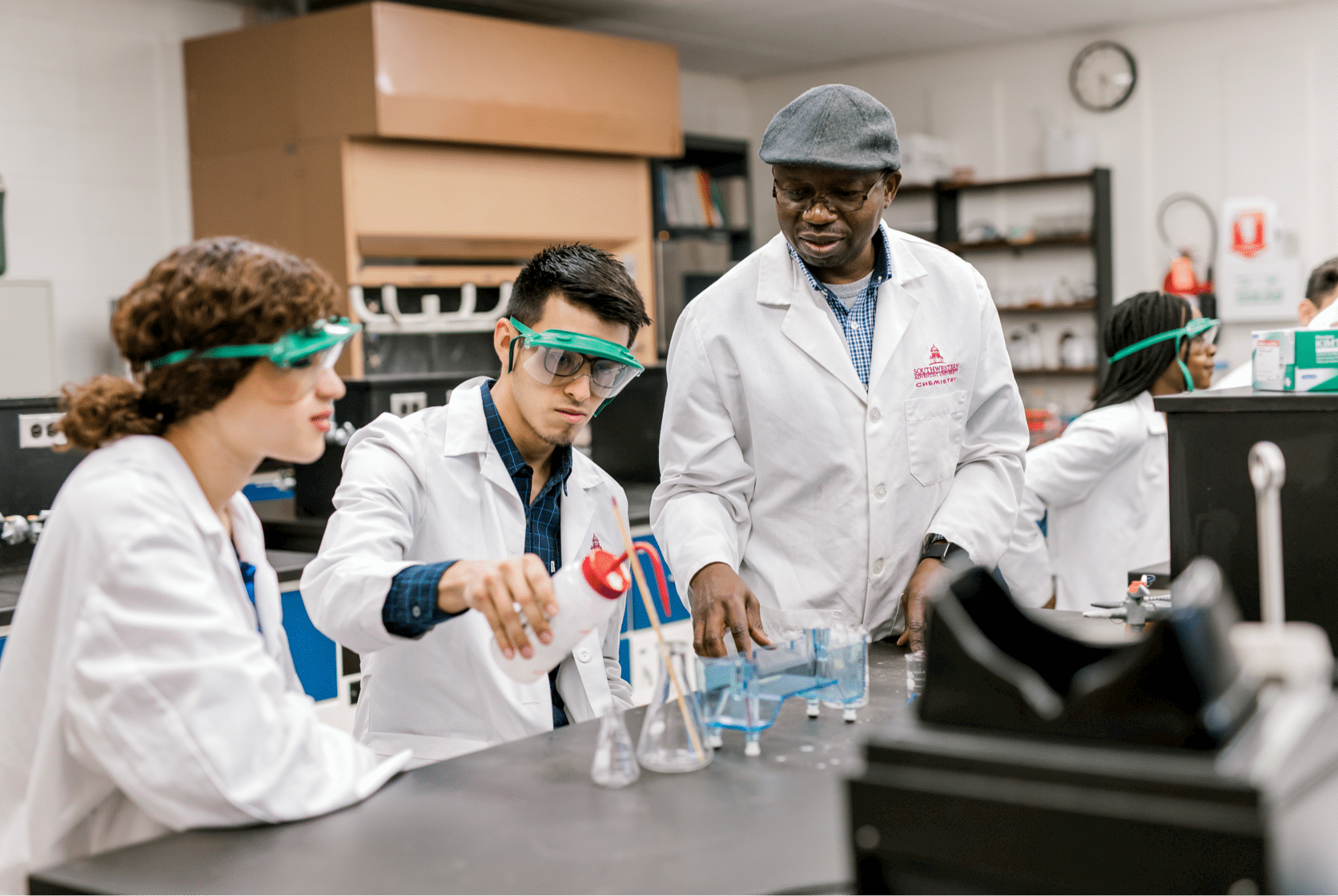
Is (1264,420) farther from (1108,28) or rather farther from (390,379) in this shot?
(1108,28)

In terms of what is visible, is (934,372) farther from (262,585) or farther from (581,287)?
(262,585)

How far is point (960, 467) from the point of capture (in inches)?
88.0

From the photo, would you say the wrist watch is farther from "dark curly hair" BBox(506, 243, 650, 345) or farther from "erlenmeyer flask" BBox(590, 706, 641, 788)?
"erlenmeyer flask" BBox(590, 706, 641, 788)

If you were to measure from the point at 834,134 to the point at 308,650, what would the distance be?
6.29 ft

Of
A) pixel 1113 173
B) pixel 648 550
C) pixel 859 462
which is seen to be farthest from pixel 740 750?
pixel 1113 173

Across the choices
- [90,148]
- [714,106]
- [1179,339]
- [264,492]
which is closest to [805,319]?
[1179,339]

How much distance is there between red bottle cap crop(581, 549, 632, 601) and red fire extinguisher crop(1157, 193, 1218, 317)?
18.8 feet

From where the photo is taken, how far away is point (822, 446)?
2119 millimetres

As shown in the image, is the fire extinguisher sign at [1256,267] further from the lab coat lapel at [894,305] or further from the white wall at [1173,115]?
the lab coat lapel at [894,305]

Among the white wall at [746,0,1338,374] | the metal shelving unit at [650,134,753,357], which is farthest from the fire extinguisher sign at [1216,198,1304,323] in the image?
the metal shelving unit at [650,134,753,357]

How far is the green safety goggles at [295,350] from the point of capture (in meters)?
1.37

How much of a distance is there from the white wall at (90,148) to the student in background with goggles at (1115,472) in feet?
12.6

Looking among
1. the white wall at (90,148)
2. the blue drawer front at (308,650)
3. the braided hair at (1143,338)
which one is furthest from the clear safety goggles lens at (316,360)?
the white wall at (90,148)

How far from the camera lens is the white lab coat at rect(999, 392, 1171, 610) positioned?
3.36 meters
